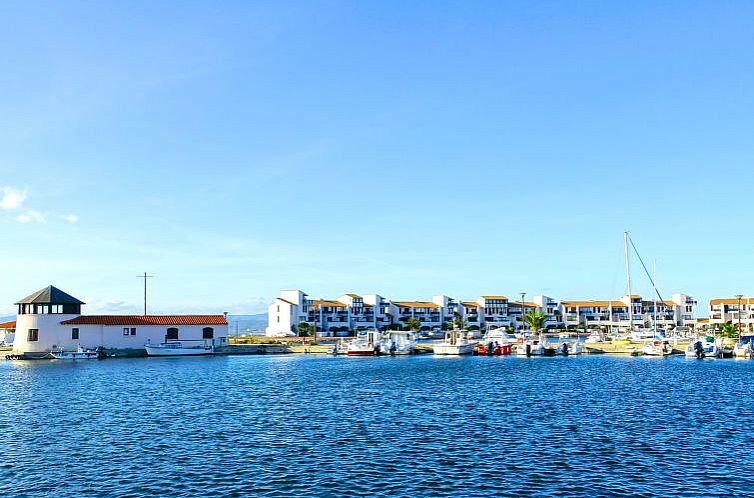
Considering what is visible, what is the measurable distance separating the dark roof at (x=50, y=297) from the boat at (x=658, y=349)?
9912 cm

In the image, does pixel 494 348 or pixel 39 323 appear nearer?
pixel 39 323

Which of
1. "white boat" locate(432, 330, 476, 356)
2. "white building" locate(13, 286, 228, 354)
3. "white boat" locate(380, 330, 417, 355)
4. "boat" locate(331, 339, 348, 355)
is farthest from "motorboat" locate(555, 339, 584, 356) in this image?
"white building" locate(13, 286, 228, 354)

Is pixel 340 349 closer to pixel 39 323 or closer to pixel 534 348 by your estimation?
pixel 534 348

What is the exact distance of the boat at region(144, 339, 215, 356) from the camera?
11256 centimetres

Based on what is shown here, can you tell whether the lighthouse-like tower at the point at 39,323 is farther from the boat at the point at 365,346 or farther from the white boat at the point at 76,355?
the boat at the point at 365,346

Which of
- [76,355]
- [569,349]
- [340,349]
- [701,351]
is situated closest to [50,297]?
[76,355]

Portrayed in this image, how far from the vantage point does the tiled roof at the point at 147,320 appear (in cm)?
11125

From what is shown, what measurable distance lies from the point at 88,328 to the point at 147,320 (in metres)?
10.3

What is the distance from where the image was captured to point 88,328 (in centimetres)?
11050

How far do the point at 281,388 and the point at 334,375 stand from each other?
48.2 feet

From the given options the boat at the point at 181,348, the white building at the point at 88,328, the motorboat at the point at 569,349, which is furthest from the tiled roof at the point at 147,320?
the motorboat at the point at 569,349

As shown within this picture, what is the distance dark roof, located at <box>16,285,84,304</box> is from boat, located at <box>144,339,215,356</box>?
15.5 meters

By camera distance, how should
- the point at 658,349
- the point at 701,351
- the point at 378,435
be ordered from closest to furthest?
1. the point at 378,435
2. the point at 701,351
3. the point at 658,349

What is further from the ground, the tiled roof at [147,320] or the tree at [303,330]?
the tiled roof at [147,320]
